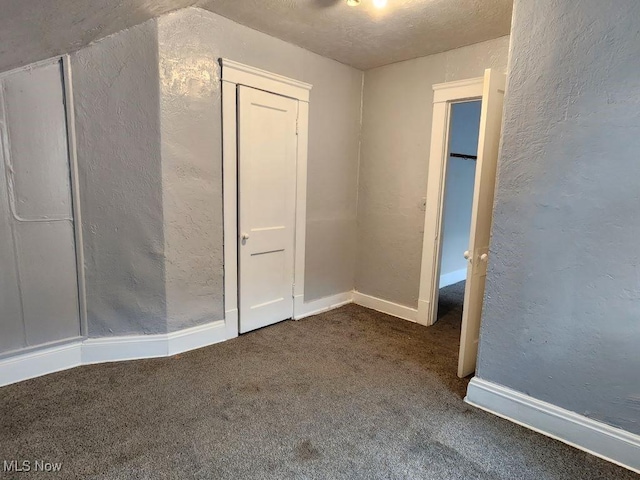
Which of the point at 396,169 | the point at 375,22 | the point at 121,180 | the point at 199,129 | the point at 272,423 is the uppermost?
the point at 375,22

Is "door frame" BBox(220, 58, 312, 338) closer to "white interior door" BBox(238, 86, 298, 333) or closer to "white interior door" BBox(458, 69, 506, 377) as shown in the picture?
"white interior door" BBox(238, 86, 298, 333)

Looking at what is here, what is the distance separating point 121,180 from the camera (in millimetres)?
2496

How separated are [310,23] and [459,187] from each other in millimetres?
3102

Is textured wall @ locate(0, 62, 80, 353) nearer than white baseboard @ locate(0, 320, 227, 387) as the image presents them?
Yes

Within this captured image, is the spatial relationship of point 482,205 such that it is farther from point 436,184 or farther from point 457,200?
point 457,200

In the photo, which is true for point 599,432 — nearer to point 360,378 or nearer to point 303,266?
point 360,378

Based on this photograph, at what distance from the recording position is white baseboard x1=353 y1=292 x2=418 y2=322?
142 inches

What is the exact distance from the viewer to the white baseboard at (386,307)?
3610 mm

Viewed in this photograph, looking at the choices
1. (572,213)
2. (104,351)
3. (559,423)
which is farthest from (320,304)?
(572,213)

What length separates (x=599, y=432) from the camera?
182 cm

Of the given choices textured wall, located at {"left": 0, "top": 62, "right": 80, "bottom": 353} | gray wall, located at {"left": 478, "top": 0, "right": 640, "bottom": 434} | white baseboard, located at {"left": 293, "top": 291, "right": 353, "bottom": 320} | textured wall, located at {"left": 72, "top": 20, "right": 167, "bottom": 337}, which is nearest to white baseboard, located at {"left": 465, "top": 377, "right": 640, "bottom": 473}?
gray wall, located at {"left": 478, "top": 0, "right": 640, "bottom": 434}

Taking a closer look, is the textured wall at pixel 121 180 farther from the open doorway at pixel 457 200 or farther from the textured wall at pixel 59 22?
the open doorway at pixel 457 200

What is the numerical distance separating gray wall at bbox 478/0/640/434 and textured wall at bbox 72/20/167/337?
2.18 metres

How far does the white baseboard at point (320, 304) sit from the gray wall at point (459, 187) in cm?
155
